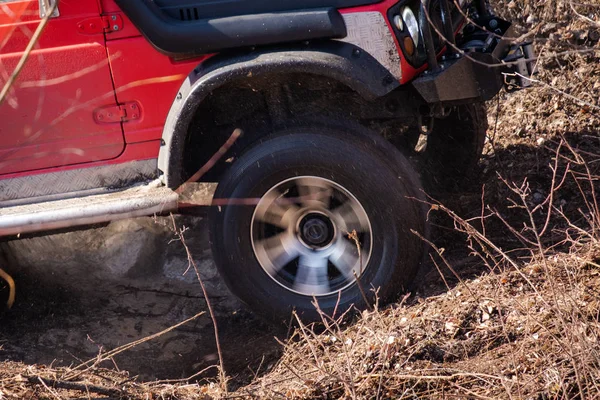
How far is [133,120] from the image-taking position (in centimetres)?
449

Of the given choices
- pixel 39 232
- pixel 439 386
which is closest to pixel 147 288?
pixel 39 232

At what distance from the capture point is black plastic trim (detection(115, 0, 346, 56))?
164 inches

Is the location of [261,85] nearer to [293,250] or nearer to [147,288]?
[293,250]

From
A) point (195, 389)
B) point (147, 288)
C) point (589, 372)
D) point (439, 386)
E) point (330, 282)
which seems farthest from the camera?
point (147, 288)

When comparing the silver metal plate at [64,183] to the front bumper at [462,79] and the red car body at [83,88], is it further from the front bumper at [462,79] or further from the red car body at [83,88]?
the front bumper at [462,79]

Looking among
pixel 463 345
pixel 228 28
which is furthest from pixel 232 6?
pixel 463 345

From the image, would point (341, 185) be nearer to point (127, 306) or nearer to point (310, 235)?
point (310, 235)

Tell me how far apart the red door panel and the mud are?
1072 millimetres

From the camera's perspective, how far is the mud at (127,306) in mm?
4684

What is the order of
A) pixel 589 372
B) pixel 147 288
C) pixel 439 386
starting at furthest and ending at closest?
pixel 147 288 < pixel 439 386 < pixel 589 372

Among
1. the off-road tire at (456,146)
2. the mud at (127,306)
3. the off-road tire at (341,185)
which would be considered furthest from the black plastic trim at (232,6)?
the mud at (127,306)

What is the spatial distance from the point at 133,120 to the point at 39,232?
0.81 m

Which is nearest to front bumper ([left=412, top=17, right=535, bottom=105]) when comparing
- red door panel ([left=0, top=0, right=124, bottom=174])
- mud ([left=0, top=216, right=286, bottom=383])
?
mud ([left=0, top=216, right=286, bottom=383])

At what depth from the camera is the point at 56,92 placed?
4.41 meters
